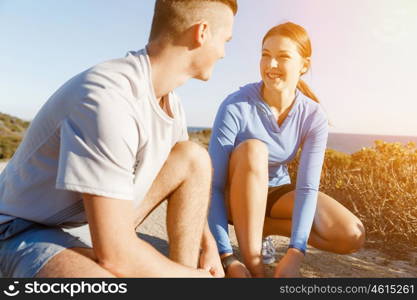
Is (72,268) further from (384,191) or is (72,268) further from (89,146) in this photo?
(384,191)

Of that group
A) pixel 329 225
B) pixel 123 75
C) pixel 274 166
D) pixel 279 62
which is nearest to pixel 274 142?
pixel 274 166

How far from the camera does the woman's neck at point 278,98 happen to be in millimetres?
2686

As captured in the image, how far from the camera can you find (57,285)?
5.27ft

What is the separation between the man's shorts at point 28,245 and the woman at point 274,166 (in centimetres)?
88

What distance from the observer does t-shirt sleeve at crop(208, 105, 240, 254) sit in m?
2.39

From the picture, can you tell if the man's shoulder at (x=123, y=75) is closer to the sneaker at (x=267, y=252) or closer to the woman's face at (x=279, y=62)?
the woman's face at (x=279, y=62)

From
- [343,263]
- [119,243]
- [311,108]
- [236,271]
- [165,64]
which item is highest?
[165,64]

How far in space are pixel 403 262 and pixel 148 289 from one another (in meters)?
2.01

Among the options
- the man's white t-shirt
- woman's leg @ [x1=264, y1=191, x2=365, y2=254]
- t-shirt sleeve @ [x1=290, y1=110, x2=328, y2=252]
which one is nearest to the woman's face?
t-shirt sleeve @ [x1=290, y1=110, x2=328, y2=252]

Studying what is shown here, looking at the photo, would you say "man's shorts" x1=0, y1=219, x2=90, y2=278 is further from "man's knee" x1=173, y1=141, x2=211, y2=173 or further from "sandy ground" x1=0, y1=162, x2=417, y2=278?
"sandy ground" x1=0, y1=162, x2=417, y2=278

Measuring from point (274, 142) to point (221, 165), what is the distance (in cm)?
37

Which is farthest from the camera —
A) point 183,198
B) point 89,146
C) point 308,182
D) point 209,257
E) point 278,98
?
point 278,98

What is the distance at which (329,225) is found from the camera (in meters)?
2.68

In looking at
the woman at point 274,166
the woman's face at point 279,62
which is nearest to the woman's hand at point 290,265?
the woman at point 274,166
